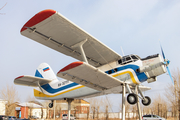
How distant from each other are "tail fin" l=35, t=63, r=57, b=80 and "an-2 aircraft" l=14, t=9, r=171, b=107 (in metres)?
4.53

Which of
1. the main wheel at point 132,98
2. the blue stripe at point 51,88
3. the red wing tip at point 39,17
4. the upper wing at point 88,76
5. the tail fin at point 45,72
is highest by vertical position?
the red wing tip at point 39,17

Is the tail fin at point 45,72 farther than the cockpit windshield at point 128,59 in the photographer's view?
Yes

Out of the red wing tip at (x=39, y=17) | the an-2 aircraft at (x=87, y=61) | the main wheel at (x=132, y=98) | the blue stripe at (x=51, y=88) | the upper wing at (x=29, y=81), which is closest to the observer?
the red wing tip at (x=39, y=17)

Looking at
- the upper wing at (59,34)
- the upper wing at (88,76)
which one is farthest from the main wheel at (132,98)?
the upper wing at (59,34)

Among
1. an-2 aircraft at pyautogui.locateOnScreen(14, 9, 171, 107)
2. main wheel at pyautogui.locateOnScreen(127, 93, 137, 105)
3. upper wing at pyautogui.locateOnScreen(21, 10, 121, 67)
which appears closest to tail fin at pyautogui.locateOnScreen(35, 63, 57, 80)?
an-2 aircraft at pyautogui.locateOnScreen(14, 9, 171, 107)

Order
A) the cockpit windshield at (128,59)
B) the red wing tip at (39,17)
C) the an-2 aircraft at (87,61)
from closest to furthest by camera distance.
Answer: the red wing tip at (39,17), the an-2 aircraft at (87,61), the cockpit windshield at (128,59)

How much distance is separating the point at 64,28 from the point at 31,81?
9842mm

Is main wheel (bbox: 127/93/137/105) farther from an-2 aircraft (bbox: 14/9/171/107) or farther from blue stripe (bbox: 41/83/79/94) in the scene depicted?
blue stripe (bbox: 41/83/79/94)

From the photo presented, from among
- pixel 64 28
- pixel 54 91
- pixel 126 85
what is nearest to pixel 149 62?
pixel 126 85

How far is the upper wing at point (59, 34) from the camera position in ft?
25.3

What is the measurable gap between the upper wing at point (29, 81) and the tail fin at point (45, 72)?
1431 mm

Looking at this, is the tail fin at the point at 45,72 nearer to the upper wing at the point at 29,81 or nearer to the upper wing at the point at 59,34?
the upper wing at the point at 29,81

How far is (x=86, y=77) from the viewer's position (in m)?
9.80

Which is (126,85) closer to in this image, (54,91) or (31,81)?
(54,91)
